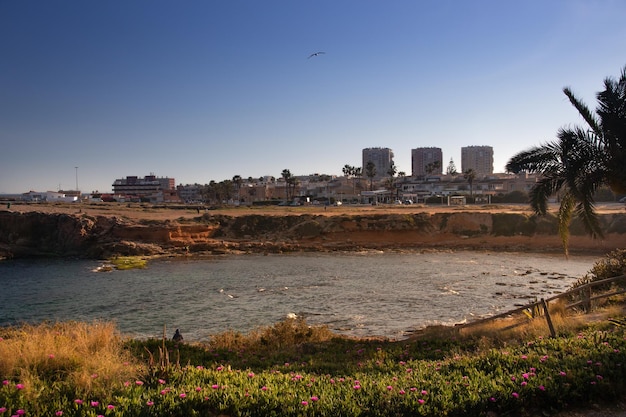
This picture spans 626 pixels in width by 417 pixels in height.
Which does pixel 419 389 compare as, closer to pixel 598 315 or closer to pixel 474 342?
pixel 474 342

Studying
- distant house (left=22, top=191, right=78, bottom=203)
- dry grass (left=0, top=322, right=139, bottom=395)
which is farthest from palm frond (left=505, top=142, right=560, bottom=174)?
distant house (left=22, top=191, right=78, bottom=203)

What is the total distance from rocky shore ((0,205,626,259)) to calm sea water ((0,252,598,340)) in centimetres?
556

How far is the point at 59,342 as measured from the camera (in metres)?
8.60

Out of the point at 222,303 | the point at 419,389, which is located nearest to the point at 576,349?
the point at 419,389

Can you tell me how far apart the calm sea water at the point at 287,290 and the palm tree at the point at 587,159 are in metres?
7.43

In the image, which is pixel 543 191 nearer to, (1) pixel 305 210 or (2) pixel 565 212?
(2) pixel 565 212

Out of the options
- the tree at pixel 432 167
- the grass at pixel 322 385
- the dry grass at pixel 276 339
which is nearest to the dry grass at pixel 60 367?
the grass at pixel 322 385

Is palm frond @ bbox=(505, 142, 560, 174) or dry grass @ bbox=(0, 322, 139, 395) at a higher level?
palm frond @ bbox=(505, 142, 560, 174)

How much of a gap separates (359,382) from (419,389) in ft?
3.08

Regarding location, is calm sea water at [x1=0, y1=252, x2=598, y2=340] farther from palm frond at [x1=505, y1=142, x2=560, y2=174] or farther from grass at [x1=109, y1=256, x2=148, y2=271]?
palm frond at [x1=505, y1=142, x2=560, y2=174]

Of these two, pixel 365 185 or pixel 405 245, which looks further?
pixel 365 185

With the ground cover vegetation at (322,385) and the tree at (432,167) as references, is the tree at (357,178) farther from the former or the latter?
the ground cover vegetation at (322,385)

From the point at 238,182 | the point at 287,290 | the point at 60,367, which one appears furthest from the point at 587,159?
the point at 238,182

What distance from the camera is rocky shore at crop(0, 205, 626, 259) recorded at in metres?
50.1
